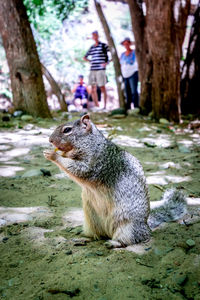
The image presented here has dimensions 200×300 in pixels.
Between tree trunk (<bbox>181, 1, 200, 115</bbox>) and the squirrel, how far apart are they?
5655mm

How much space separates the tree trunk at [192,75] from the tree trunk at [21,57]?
3.69m

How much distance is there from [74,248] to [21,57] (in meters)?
5.19

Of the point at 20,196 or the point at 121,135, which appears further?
the point at 121,135

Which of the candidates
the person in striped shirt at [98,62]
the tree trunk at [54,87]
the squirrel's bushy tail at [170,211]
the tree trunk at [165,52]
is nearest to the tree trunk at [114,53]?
the person in striped shirt at [98,62]

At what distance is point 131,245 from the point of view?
2256 millimetres

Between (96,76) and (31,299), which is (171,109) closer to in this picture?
(96,76)

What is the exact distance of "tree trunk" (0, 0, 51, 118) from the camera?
6.29 metres

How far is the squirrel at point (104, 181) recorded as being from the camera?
2.28 meters

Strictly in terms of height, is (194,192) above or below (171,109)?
below

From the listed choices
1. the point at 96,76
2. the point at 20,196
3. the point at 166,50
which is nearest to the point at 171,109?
the point at 166,50

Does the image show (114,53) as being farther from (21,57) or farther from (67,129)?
(67,129)

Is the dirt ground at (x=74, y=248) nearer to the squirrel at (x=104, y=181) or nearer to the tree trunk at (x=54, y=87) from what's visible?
the squirrel at (x=104, y=181)

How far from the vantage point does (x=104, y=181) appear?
2.32 metres

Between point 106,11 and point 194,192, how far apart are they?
13420mm
